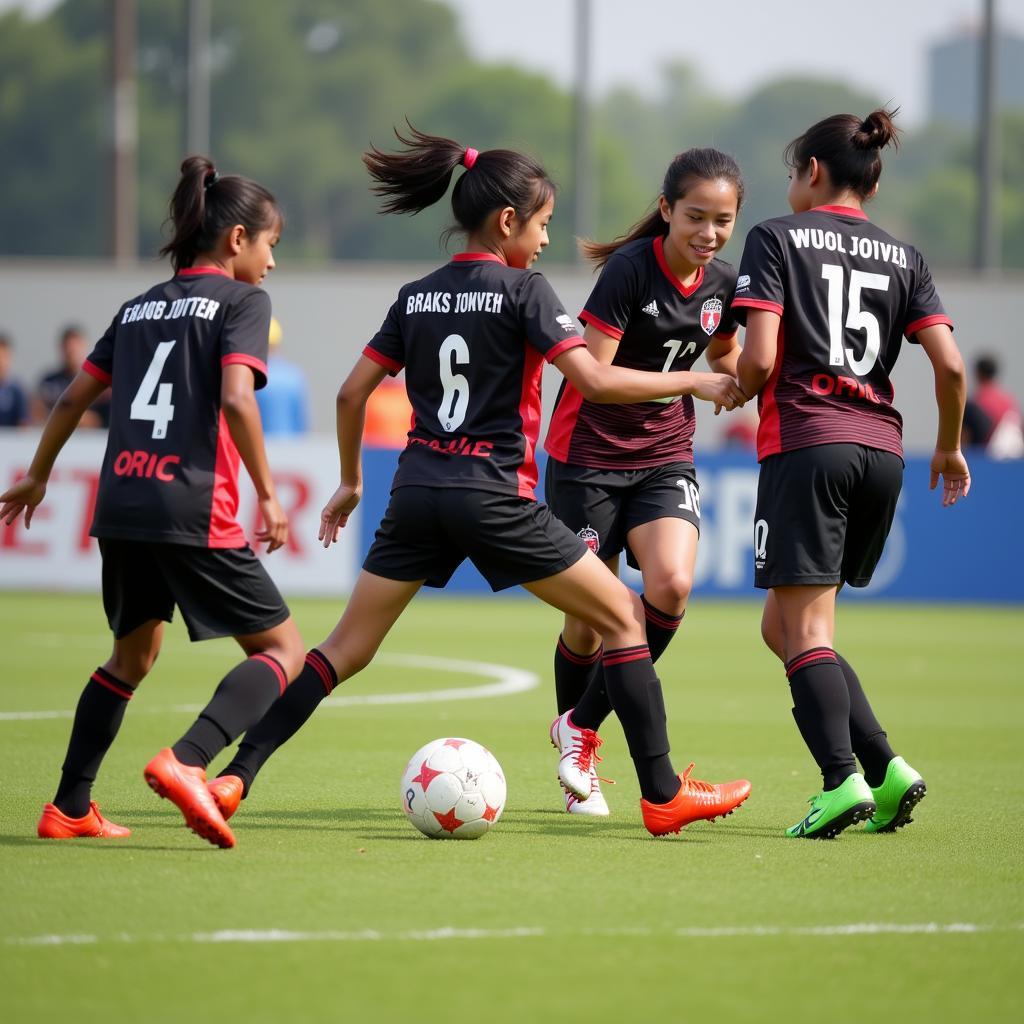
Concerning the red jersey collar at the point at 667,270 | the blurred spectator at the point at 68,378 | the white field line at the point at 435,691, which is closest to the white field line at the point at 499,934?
the red jersey collar at the point at 667,270

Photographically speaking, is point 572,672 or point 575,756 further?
point 572,672

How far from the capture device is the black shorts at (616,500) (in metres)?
6.29

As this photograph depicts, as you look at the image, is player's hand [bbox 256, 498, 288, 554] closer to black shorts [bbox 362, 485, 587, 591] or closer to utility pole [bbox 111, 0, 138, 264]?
black shorts [bbox 362, 485, 587, 591]

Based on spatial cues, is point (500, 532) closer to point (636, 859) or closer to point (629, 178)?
Result: point (636, 859)

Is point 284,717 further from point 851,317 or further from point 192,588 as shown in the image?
point 851,317

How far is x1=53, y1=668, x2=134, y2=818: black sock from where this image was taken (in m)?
5.40

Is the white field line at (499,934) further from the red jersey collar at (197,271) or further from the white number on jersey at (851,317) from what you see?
the red jersey collar at (197,271)

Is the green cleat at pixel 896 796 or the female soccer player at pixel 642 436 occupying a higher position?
the female soccer player at pixel 642 436

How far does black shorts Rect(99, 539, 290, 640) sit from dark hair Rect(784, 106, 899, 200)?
2.33 m

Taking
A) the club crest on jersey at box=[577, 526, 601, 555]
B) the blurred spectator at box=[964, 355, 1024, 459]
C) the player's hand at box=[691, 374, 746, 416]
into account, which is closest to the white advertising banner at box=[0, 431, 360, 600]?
the blurred spectator at box=[964, 355, 1024, 459]

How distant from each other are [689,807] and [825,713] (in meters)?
0.56

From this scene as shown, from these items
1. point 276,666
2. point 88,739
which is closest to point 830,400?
point 276,666

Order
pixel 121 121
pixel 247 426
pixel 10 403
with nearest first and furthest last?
1. pixel 247 426
2. pixel 10 403
3. pixel 121 121

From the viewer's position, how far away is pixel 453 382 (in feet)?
17.7
